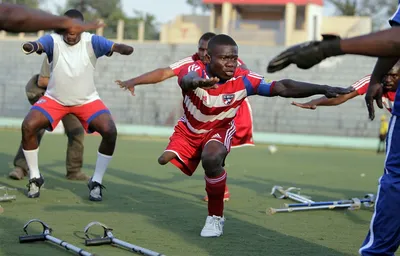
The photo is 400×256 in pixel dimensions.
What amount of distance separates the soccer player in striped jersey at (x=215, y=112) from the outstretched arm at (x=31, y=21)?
7.03 feet

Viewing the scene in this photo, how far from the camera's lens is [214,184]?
22.8 ft

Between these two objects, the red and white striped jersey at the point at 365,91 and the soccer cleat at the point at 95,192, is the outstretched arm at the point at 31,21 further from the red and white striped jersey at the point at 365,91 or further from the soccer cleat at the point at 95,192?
the soccer cleat at the point at 95,192

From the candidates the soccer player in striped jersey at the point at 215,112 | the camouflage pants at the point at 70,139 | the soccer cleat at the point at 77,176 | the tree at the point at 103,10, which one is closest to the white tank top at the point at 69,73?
the camouflage pants at the point at 70,139

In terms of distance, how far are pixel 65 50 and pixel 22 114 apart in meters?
21.2

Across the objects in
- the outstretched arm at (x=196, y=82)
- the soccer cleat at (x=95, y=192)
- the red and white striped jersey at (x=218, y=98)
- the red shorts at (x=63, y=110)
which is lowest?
the soccer cleat at (x=95, y=192)

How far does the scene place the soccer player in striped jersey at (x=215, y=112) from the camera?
6.85 metres

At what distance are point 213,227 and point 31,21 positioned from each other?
123 inches

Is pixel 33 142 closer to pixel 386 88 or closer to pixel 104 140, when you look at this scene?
pixel 104 140

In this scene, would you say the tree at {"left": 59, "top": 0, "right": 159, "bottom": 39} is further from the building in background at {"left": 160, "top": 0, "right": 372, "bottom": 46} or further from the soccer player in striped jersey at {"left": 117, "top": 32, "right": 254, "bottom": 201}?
the soccer player in striped jersey at {"left": 117, "top": 32, "right": 254, "bottom": 201}

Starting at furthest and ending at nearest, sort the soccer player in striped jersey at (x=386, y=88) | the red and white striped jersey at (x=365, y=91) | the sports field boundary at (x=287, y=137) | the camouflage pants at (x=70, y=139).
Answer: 1. the sports field boundary at (x=287, y=137)
2. the camouflage pants at (x=70, y=139)
3. the red and white striped jersey at (x=365, y=91)
4. the soccer player in striped jersey at (x=386, y=88)

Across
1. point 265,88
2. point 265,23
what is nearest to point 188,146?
point 265,88

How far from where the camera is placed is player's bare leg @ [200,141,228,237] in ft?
A: 22.4

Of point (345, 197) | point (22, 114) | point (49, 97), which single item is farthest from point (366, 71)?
point (49, 97)

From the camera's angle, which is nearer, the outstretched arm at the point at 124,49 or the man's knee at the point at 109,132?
the outstretched arm at the point at 124,49
